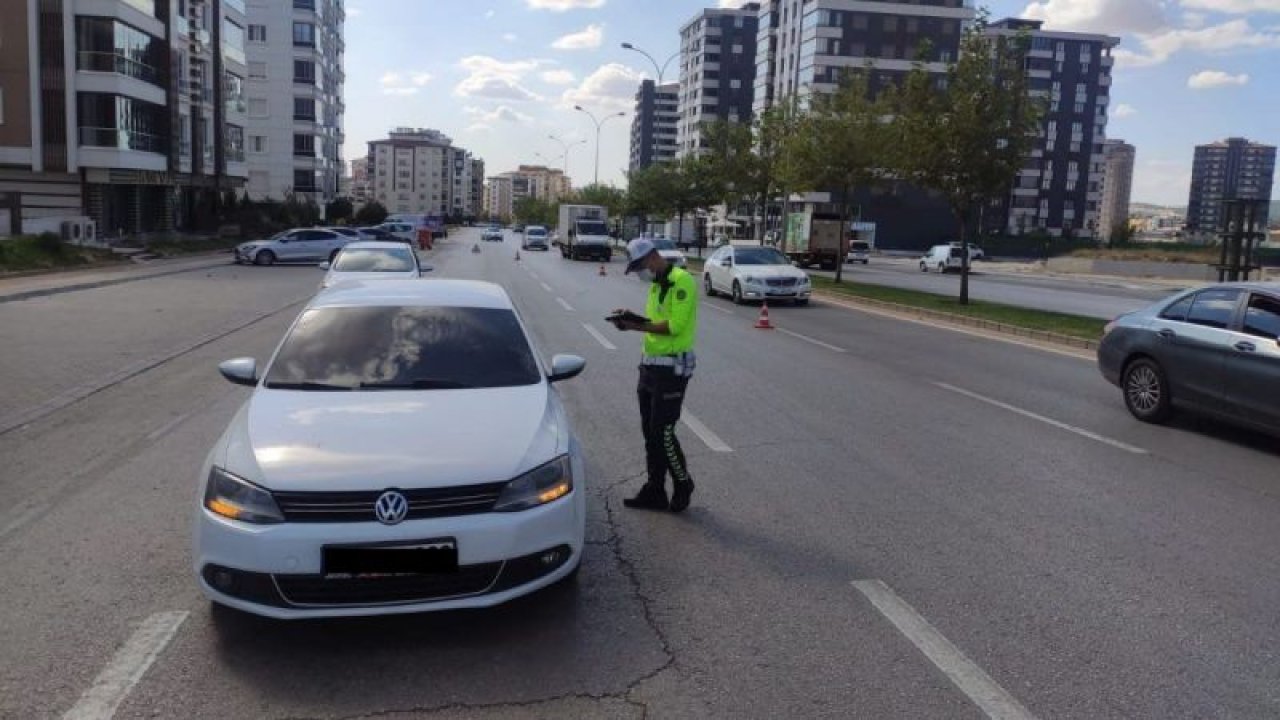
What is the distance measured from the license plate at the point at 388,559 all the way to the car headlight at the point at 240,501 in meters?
0.28

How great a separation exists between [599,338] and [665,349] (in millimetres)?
9935

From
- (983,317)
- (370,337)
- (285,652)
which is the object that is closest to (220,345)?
(370,337)

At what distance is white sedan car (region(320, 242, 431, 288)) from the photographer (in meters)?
16.1

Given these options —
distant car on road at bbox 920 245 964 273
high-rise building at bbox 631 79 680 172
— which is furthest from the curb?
high-rise building at bbox 631 79 680 172

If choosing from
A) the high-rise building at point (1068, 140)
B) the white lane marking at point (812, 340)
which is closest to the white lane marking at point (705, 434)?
the white lane marking at point (812, 340)

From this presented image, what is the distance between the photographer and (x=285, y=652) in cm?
421

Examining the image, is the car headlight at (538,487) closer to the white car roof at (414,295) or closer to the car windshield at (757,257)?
the white car roof at (414,295)

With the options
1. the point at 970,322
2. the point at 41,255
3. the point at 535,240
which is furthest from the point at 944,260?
the point at 41,255

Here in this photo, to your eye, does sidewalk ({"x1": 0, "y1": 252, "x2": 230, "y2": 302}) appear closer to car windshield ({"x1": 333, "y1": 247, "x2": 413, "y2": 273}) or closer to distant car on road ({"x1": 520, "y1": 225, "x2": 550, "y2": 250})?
car windshield ({"x1": 333, "y1": 247, "x2": 413, "y2": 273})

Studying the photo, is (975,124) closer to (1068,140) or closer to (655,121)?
(1068,140)

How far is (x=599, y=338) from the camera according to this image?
16078 mm

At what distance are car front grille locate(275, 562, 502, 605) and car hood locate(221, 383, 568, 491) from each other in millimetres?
361

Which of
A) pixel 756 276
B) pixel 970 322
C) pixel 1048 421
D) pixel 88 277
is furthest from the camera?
pixel 88 277

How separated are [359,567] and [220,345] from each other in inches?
481
